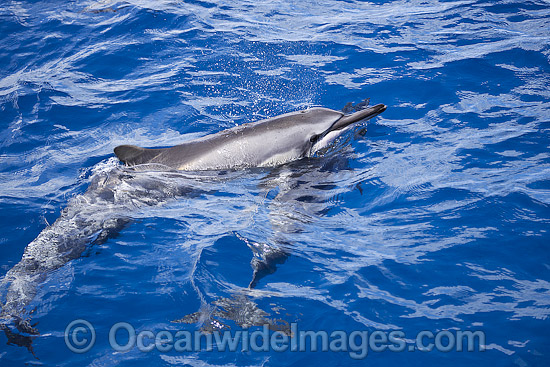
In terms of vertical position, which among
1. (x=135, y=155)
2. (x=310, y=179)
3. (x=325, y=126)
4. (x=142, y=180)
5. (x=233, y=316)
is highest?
(x=325, y=126)

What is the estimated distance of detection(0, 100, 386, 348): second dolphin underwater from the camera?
5.45 m

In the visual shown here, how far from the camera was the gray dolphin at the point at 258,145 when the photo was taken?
686 centimetres

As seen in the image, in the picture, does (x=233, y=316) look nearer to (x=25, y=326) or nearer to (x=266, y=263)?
(x=266, y=263)

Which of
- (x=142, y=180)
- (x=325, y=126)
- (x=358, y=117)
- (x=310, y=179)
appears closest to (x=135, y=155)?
(x=142, y=180)

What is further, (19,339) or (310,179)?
(310,179)

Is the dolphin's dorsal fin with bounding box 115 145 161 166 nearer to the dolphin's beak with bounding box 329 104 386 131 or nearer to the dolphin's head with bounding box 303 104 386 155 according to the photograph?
the dolphin's head with bounding box 303 104 386 155

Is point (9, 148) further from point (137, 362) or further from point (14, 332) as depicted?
point (137, 362)

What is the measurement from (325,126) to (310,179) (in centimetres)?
95

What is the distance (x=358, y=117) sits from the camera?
283 inches

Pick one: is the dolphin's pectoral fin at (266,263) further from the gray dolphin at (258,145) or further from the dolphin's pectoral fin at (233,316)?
the gray dolphin at (258,145)

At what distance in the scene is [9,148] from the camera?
8789 mm

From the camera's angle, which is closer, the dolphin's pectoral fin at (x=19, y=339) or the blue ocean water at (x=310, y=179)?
the dolphin's pectoral fin at (x=19, y=339)

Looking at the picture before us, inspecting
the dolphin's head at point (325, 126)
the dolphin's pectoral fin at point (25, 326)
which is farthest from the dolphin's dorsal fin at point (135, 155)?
the dolphin's pectoral fin at point (25, 326)

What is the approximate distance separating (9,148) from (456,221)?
771 centimetres
